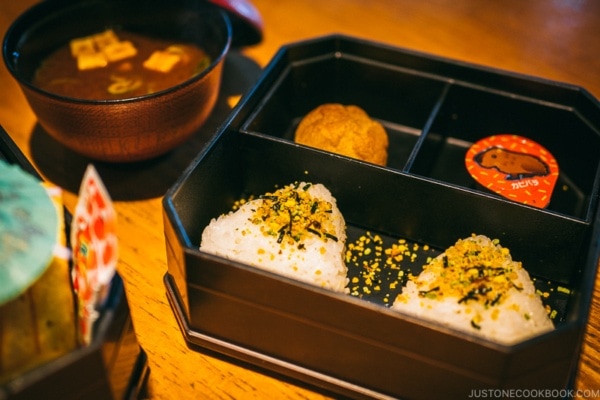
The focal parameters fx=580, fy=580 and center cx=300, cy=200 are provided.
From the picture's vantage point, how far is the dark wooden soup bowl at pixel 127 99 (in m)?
1.40

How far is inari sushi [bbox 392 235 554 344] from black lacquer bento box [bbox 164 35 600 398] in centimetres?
8

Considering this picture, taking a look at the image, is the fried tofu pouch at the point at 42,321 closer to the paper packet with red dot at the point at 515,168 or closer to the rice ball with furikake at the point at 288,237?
the rice ball with furikake at the point at 288,237

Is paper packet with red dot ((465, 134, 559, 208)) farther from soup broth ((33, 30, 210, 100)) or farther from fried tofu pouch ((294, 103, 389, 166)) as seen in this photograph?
soup broth ((33, 30, 210, 100))

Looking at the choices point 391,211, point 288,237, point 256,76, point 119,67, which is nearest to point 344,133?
point 391,211

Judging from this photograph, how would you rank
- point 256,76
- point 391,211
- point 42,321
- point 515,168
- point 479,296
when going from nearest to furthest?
point 42,321
point 479,296
point 391,211
point 515,168
point 256,76

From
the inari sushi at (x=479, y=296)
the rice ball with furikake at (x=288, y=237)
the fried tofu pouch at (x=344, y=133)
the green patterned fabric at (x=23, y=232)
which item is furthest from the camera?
the fried tofu pouch at (x=344, y=133)

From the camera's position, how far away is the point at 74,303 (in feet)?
3.38

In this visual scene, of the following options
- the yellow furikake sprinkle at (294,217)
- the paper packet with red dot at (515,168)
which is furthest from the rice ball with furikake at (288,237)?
the paper packet with red dot at (515,168)

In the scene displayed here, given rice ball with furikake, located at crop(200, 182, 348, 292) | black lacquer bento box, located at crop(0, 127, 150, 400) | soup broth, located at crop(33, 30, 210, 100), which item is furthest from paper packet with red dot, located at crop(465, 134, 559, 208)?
black lacquer bento box, located at crop(0, 127, 150, 400)

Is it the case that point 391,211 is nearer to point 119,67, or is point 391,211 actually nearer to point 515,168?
point 515,168

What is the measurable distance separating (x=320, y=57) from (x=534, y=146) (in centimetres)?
67

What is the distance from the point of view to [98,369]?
36.6 inches

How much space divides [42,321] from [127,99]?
0.59 metres

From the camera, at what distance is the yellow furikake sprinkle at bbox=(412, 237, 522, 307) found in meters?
1.20
